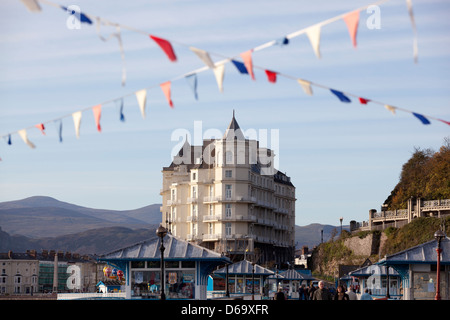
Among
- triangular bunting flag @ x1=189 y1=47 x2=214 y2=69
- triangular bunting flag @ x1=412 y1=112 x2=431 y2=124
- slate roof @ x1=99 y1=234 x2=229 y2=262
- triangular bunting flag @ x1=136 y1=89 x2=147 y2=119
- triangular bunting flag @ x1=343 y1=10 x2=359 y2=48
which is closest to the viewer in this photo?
triangular bunting flag @ x1=343 y1=10 x2=359 y2=48

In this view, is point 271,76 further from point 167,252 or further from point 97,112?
point 167,252

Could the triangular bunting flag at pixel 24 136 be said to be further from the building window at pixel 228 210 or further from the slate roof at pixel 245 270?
the building window at pixel 228 210

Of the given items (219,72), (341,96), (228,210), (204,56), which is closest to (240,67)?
(219,72)

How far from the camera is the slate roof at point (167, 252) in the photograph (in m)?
41.0

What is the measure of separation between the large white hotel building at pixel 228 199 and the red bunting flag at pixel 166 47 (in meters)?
90.4

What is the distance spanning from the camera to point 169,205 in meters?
123

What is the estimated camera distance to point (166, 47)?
15000 millimetres

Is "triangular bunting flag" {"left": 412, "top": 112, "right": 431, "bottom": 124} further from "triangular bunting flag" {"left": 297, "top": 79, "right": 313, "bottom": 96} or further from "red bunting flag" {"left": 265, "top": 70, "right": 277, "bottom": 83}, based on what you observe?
"red bunting flag" {"left": 265, "top": 70, "right": 277, "bottom": 83}

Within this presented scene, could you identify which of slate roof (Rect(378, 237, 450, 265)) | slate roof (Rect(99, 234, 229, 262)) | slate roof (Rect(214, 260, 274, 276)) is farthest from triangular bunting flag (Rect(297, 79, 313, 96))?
slate roof (Rect(214, 260, 274, 276))

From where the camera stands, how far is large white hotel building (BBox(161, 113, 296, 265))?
375ft

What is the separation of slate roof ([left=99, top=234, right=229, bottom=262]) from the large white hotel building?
63.1 meters

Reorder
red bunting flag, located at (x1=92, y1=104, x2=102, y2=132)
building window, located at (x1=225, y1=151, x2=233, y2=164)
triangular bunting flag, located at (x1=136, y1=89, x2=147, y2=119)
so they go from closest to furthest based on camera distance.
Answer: triangular bunting flag, located at (x1=136, y1=89, x2=147, y2=119), red bunting flag, located at (x1=92, y1=104, x2=102, y2=132), building window, located at (x1=225, y1=151, x2=233, y2=164)

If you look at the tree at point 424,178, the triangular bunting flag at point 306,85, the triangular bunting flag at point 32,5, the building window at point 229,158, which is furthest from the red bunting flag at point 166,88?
the building window at point 229,158
